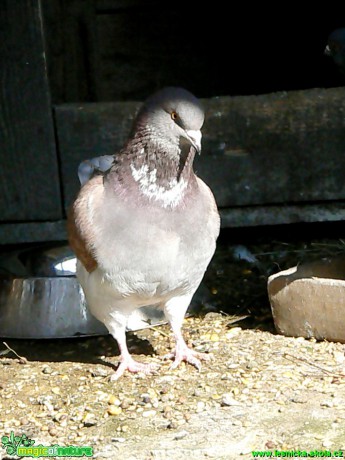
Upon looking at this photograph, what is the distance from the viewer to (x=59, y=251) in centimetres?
537

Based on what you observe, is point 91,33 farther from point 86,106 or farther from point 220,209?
point 220,209

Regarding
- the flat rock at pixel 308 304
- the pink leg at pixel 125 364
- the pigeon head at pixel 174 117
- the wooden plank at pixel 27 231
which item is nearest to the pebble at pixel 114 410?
the pink leg at pixel 125 364

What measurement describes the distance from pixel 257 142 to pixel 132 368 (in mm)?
1775

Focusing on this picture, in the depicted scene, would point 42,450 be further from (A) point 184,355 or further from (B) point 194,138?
(B) point 194,138

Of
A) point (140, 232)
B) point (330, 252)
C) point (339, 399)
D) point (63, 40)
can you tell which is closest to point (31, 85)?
point (63, 40)

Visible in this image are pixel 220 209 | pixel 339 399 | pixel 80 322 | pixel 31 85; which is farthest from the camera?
pixel 220 209

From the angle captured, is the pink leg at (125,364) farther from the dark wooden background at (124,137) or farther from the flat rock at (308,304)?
the dark wooden background at (124,137)

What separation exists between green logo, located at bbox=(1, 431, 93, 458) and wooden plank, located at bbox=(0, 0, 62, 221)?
2138 mm

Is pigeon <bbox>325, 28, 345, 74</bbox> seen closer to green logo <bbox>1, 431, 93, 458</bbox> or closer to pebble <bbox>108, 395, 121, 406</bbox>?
pebble <bbox>108, 395, 121, 406</bbox>

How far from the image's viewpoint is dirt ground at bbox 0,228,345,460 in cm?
354

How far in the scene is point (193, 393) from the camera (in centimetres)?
397

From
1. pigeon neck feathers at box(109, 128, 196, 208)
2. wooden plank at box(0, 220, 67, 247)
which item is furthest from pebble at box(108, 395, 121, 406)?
wooden plank at box(0, 220, 67, 247)

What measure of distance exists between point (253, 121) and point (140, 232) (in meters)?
1.64

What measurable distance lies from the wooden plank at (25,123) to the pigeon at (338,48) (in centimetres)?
184
